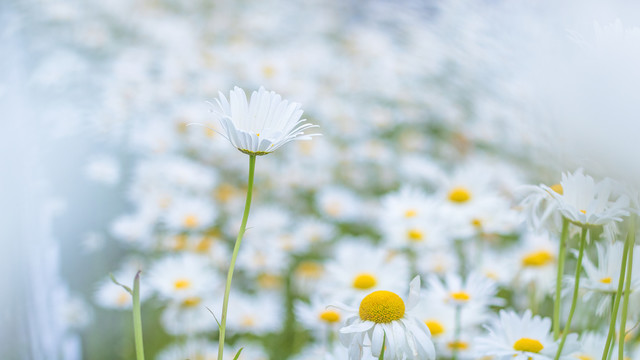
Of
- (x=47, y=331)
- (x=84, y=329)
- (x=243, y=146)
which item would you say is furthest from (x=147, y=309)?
(x=243, y=146)

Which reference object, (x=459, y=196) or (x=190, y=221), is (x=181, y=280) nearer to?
(x=190, y=221)

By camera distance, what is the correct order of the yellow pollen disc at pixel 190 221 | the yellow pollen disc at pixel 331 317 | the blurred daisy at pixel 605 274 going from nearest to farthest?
1. the blurred daisy at pixel 605 274
2. the yellow pollen disc at pixel 331 317
3. the yellow pollen disc at pixel 190 221

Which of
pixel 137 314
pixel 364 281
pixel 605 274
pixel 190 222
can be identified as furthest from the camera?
pixel 190 222

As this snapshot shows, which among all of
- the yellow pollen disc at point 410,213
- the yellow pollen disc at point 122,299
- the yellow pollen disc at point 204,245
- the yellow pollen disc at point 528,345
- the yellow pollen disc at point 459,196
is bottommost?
the yellow pollen disc at point 122,299

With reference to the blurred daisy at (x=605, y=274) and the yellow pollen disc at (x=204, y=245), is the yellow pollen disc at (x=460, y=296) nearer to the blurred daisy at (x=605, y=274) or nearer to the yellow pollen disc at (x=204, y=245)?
the blurred daisy at (x=605, y=274)

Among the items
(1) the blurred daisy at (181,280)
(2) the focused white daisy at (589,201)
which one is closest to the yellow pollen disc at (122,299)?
(1) the blurred daisy at (181,280)

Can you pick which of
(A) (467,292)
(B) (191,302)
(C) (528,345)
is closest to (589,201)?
(C) (528,345)
